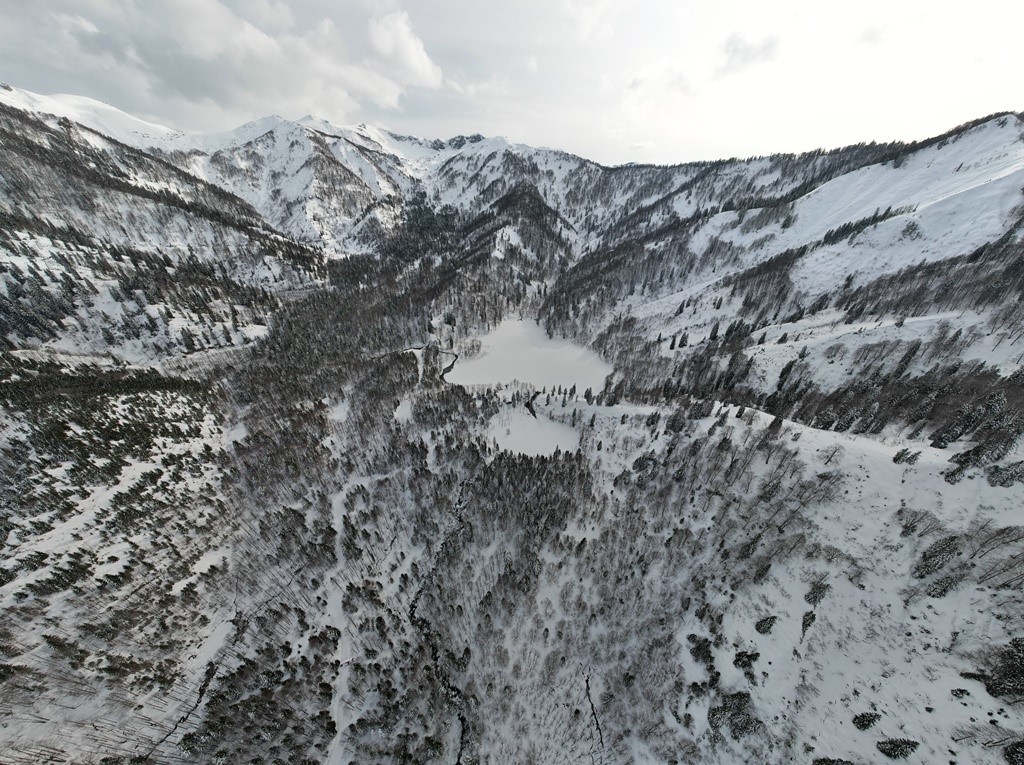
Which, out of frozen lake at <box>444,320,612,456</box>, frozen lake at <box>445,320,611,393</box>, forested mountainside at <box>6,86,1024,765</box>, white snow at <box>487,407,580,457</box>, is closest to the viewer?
forested mountainside at <box>6,86,1024,765</box>

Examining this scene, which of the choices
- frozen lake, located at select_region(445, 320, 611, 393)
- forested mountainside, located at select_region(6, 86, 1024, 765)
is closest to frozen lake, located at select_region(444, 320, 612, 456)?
frozen lake, located at select_region(445, 320, 611, 393)

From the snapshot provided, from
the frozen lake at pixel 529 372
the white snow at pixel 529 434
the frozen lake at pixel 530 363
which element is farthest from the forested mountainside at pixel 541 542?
the frozen lake at pixel 530 363

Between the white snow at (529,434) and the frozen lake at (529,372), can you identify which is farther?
the frozen lake at (529,372)

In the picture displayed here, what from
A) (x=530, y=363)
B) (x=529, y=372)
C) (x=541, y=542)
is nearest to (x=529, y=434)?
(x=541, y=542)

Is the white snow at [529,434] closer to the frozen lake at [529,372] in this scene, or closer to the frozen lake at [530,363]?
the frozen lake at [529,372]

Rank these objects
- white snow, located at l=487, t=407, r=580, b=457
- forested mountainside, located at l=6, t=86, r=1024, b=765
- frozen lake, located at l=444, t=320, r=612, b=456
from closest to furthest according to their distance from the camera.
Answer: forested mountainside, located at l=6, t=86, r=1024, b=765 < white snow, located at l=487, t=407, r=580, b=457 < frozen lake, located at l=444, t=320, r=612, b=456

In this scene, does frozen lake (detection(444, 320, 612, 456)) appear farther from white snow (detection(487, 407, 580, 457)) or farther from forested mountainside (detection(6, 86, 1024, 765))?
forested mountainside (detection(6, 86, 1024, 765))

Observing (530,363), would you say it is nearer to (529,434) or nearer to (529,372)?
(529,372)

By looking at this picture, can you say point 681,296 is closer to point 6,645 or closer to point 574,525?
point 574,525
